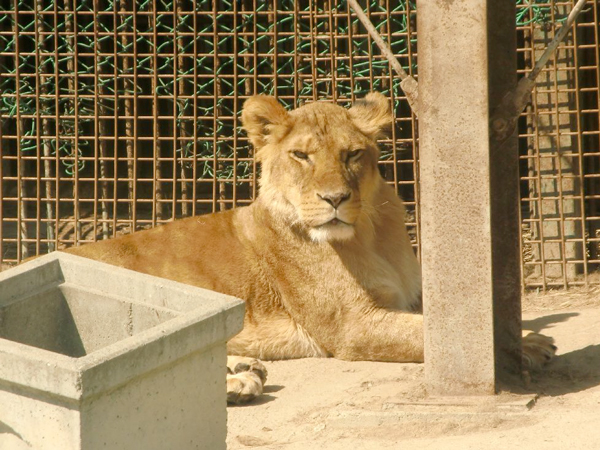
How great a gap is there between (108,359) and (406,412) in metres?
1.68

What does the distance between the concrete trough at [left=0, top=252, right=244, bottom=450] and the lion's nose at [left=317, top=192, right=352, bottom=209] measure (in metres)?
1.73

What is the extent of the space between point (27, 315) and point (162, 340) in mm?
716

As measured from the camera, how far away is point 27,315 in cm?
374

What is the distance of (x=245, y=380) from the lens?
→ 5039mm

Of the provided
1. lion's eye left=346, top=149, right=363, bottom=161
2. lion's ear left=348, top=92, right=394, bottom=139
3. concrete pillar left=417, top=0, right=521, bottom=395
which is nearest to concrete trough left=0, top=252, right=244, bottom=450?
concrete pillar left=417, top=0, right=521, bottom=395

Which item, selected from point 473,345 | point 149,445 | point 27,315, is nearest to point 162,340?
point 149,445

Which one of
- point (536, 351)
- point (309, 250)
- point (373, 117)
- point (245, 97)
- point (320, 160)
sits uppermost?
point (245, 97)

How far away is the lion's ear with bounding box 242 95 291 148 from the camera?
565 centimetres

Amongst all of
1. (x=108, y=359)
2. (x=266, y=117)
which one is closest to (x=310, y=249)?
(x=266, y=117)

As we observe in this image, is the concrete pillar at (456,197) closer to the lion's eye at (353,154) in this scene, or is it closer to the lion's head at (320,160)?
the lion's head at (320,160)

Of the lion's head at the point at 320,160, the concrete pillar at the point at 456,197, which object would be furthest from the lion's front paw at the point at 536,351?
the lion's head at the point at 320,160

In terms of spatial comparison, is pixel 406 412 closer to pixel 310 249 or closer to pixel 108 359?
pixel 310 249

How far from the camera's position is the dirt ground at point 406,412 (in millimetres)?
4141

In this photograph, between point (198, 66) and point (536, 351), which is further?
point (198, 66)
